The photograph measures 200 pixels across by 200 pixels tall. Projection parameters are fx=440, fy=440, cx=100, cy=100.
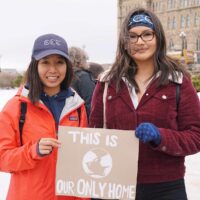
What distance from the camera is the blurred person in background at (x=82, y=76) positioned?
4699mm

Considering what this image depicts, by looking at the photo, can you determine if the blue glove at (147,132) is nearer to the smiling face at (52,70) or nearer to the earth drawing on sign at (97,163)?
the earth drawing on sign at (97,163)

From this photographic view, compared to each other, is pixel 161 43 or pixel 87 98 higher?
pixel 161 43

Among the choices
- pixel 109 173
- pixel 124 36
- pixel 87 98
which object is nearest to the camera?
pixel 109 173

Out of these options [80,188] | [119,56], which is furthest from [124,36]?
[80,188]

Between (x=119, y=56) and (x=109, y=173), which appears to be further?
(x=119, y=56)

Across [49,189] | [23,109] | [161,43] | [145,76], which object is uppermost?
[161,43]

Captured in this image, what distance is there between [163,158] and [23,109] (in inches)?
31.1

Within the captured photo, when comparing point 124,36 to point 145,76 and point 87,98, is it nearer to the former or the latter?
point 145,76

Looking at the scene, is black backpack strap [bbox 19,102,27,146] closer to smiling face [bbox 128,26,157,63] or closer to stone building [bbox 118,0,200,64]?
Result: smiling face [bbox 128,26,157,63]

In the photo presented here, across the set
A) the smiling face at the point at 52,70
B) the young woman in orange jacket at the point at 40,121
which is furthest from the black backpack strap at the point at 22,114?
the smiling face at the point at 52,70

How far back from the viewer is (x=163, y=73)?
93.6 inches

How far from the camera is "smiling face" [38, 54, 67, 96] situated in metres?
2.46

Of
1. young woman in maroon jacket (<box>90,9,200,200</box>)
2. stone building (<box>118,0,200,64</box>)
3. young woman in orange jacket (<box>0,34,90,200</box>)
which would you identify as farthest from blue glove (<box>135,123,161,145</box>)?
stone building (<box>118,0,200,64</box>)

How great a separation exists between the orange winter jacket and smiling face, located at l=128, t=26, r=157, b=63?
467mm
